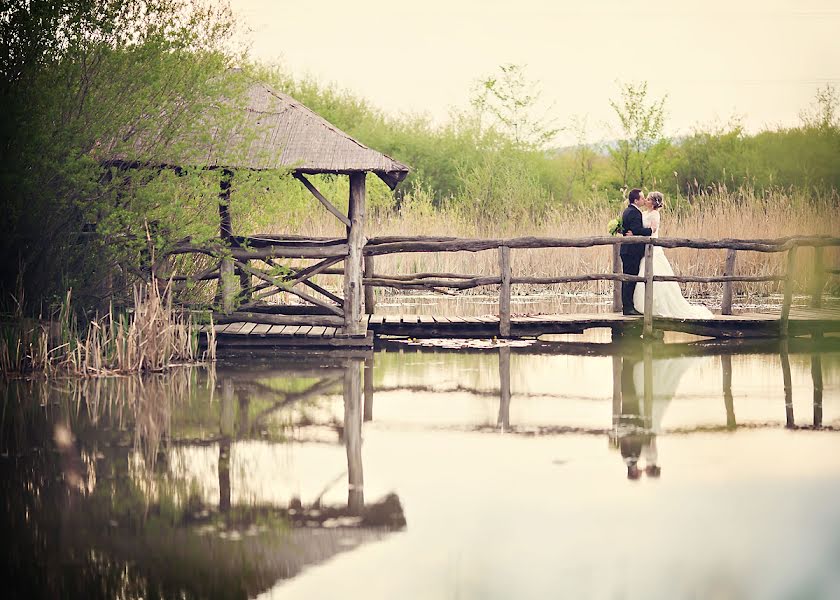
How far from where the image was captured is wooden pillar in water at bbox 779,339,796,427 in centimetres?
1145

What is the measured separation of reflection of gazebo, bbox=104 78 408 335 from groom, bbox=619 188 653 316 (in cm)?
405

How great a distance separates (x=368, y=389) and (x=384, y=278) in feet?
20.3

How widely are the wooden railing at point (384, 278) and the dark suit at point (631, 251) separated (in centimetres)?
13

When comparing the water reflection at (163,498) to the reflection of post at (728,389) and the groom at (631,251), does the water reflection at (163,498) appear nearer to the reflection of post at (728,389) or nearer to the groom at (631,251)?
the reflection of post at (728,389)

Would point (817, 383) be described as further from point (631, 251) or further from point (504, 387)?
point (631, 251)

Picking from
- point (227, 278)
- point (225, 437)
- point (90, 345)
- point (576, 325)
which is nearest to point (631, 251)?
point (576, 325)

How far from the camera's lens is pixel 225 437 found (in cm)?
1007

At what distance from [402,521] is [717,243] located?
1297 cm

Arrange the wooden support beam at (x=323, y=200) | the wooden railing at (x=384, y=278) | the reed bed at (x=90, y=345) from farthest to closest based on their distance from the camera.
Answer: the wooden railing at (x=384, y=278) < the wooden support beam at (x=323, y=200) < the reed bed at (x=90, y=345)

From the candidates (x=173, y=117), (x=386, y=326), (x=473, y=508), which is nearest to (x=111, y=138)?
(x=173, y=117)

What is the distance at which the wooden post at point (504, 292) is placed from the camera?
60.6 feet

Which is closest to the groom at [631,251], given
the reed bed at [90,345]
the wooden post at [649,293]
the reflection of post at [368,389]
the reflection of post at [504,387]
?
the wooden post at [649,293]

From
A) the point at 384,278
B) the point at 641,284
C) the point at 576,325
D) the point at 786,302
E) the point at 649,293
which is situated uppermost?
the point at 384,278

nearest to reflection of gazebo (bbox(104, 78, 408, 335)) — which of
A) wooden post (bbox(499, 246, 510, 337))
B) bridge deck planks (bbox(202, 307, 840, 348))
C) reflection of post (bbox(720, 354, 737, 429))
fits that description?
bridge deck planks (bbox(202, 307, 840, 348))
